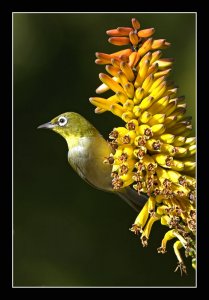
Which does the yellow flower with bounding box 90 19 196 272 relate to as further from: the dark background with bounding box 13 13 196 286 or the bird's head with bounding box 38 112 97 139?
the dark background with bounding box 13 13 196 286

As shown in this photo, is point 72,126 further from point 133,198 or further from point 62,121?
point 133,198

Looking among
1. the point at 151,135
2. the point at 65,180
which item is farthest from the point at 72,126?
the point at 151,135

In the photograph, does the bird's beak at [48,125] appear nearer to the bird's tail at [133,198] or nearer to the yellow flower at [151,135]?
the yellow flower at [151,135]

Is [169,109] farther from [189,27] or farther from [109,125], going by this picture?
[189,27]

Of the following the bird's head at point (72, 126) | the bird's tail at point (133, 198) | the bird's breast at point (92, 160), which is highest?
the bird's head at point (72, 126)

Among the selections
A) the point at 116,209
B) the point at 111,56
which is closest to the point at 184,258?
the point at 116,209

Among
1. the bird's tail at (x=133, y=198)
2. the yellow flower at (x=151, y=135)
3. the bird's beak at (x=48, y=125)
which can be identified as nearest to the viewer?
the yellow flower at (x=151, y=135)

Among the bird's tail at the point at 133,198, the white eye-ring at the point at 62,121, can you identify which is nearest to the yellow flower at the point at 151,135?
the bird's tail at the point at 133,198
